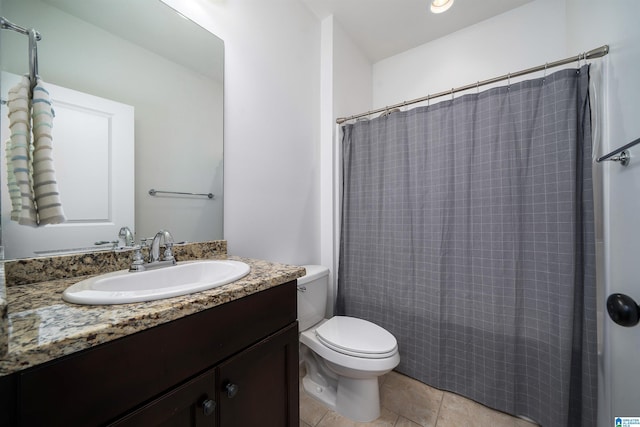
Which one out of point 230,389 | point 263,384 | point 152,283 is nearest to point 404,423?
point 263,384

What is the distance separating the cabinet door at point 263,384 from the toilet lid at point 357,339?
0.35 meters

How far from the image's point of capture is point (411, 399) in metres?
1.36

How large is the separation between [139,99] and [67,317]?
853 mm

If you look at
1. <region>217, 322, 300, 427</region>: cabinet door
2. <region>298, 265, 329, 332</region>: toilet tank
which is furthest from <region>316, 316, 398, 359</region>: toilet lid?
<region>217, 322, 300, 427</region>: cabinet door

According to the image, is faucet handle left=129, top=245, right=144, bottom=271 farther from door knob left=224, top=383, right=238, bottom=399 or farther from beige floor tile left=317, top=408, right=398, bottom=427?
beige floor tile left=317, top=408, right=398, bottom=427

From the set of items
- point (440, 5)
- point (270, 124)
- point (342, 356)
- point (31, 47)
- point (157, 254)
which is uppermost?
point (440, 5)

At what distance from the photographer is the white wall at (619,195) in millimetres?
770

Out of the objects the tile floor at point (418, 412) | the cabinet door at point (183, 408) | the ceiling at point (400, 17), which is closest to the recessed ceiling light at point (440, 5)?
the ceiling at point (400, 17)

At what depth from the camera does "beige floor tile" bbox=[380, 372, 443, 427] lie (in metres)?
1.25

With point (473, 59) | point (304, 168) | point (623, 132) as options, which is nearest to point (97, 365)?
point (304, 168)

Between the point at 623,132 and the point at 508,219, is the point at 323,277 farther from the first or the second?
the point at 623,132

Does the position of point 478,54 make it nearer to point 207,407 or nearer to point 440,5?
point 440,5

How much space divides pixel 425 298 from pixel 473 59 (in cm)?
191

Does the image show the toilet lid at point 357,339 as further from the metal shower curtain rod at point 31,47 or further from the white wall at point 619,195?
the metal shower curtain rod at point 31,47
